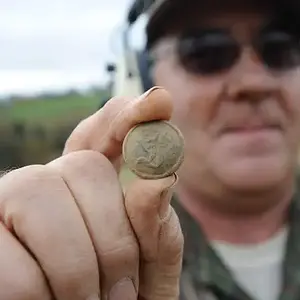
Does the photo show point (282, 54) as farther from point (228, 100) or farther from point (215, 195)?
point (215, 195)

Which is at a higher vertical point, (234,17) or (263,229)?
(234,17)

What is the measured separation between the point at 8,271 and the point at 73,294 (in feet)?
0.16

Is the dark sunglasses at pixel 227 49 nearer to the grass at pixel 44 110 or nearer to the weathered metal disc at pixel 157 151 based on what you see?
the weathered metal disc at pixel 157 151

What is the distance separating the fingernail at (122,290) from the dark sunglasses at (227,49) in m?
0.77

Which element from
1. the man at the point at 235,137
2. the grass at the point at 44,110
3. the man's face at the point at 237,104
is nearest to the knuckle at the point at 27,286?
the man at the point at 235,137

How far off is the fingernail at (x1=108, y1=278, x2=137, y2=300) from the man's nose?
750 millimetres

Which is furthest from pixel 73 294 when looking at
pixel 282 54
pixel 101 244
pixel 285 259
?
pixel 282 54

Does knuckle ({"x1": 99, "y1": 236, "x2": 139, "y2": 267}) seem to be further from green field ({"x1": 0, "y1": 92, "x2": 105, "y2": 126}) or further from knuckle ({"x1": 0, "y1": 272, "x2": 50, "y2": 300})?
green field ({"x1": 0, "y1": 92, "x2": 105, "y2": 126})

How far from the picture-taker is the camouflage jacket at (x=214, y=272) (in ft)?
3.70

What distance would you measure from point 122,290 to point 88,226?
54 mm

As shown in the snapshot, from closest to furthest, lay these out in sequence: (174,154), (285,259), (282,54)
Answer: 1. (174,154)
2. (285,259)
3. (282,54)

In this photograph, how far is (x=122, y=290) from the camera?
1.76 ft

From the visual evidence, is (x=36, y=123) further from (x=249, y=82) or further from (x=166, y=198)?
(x=166, y=198)

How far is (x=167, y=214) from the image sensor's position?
1.73ft
